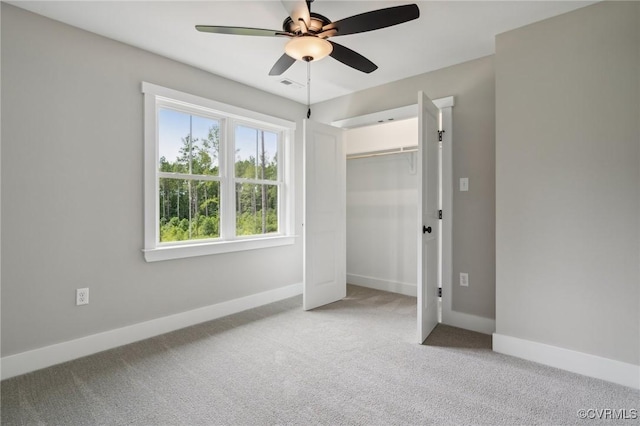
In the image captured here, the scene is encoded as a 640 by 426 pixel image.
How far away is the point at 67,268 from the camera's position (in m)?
2.53

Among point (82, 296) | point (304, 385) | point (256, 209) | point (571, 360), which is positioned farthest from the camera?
point (256, 209)

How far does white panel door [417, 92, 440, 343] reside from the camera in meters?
2.79

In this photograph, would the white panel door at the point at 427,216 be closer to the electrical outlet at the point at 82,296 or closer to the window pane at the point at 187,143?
the window pane at the point at 187,143

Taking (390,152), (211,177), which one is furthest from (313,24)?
(390,152)

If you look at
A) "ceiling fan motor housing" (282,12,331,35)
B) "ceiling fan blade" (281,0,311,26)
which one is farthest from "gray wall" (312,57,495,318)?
"ceiling fan blade" (281,0,311,26)

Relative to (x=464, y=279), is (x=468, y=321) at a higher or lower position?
lower

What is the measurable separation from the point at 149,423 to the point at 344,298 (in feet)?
8.87

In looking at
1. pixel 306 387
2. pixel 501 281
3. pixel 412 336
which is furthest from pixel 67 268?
pixel 501 281

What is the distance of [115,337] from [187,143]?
1.87m

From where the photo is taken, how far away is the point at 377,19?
1.91 meters

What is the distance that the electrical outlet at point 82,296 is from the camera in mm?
2586

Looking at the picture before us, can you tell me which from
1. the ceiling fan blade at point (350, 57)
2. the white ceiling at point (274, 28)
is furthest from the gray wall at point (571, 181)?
the ceiling fan blade at point (350, 57)

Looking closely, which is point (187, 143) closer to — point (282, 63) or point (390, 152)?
point (282, 63)

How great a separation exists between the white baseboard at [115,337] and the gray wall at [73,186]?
6 centimetres
